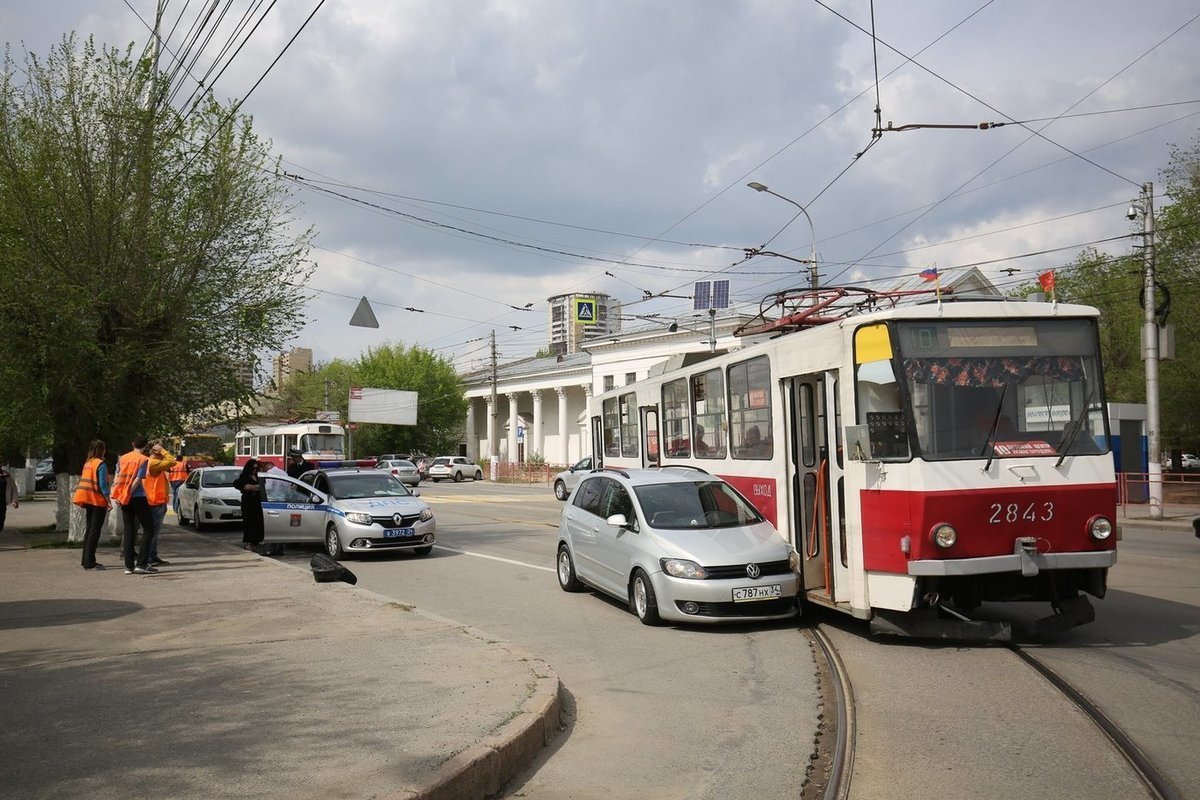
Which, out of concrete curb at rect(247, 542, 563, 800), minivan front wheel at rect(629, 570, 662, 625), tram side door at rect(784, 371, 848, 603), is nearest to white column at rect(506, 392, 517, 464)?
tram side door at rect(784, 371, 848, 603)

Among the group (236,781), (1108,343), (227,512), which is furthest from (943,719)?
(1108,343)

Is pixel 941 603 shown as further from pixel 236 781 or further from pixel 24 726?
pixel 24 726

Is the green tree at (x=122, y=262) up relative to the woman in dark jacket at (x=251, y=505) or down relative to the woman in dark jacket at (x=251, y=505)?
up

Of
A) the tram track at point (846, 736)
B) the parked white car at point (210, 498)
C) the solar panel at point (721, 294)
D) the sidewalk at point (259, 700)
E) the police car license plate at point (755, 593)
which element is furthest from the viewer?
the solar panel at point (721, 294)

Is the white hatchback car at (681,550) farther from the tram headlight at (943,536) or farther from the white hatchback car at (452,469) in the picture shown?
the white hatchback car at (452,469)

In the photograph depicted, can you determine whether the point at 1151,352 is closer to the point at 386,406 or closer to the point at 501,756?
the point at 501,756

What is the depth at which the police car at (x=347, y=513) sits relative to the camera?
1631 centimetres

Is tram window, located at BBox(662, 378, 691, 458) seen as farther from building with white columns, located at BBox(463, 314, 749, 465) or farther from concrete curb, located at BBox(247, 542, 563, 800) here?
building with white columns, located at BBox(463, 314, 749, 465)

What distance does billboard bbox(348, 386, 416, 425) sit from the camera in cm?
6612

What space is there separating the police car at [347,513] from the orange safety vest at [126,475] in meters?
3.70

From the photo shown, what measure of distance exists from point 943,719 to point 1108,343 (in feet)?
128

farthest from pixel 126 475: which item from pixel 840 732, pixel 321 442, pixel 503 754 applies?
pixel 321 442

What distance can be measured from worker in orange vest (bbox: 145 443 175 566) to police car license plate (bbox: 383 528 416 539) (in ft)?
11.9

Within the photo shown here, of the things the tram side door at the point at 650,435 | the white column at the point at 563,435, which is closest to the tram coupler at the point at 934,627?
the tram side door at the point at 650,435
